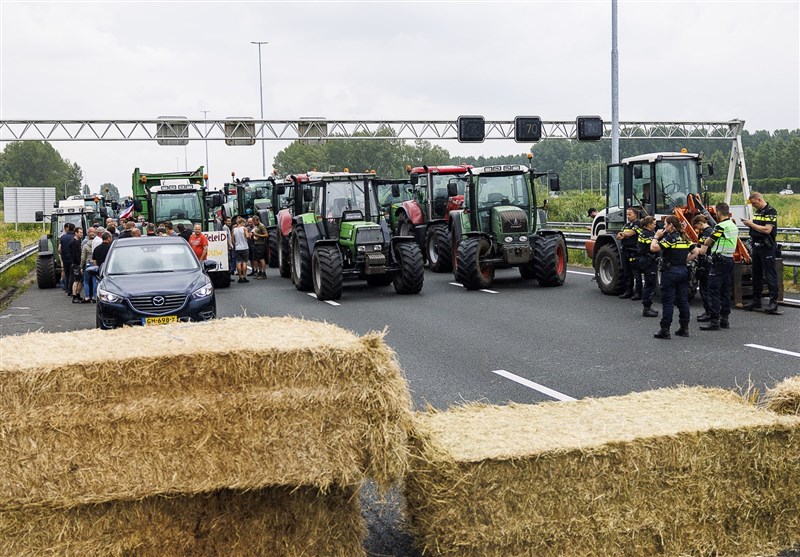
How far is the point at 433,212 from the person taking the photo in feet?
87.9

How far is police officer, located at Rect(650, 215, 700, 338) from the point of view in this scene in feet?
43.0

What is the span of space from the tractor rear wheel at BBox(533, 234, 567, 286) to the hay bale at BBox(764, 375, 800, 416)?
14.8 metres

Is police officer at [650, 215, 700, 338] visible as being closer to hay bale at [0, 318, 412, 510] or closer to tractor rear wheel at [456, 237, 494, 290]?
tractor rear wheel at [456, 237, 494, 290]

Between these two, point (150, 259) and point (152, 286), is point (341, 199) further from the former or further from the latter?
point (152, 286)

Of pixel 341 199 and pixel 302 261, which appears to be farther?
pixel 341 199

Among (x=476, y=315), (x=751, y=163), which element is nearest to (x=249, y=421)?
(x=476, y=315)

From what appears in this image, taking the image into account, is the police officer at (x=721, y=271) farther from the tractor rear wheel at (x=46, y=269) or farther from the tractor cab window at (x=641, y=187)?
the tractor rear wheel at (x=46, y=269)

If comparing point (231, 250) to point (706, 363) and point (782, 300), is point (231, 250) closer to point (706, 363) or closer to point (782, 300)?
point (782, 300)

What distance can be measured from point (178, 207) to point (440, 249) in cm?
732

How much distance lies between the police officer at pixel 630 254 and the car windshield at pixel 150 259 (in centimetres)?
783

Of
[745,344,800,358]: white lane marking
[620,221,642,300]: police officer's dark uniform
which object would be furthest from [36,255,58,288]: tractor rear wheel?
[745,344,800,358]: white lane marking

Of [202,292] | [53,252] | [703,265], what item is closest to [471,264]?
[703,265]

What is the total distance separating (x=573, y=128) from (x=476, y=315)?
43.5 m

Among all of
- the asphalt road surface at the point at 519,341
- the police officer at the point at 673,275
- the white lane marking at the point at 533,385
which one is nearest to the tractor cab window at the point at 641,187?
the asphalt road surface at the point at 519,341
